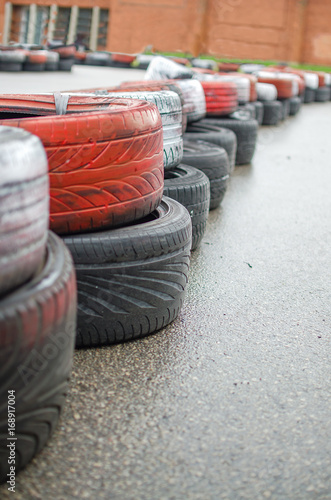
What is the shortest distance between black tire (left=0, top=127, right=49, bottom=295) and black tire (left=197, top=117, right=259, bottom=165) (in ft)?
12.1

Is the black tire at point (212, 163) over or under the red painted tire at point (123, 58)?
under

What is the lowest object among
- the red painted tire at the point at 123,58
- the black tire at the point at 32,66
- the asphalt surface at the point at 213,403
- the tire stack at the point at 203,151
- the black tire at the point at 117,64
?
the asphalt surface at the point at 213,403

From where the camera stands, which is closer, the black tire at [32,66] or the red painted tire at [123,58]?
the black tire at [32,66]

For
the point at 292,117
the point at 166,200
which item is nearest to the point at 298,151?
the point at 292,117

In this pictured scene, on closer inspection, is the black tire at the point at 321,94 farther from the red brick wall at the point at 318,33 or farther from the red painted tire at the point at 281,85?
the red brick wall at the point at 318,33

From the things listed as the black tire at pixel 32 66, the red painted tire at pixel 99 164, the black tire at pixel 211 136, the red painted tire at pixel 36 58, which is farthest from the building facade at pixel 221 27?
the red painted tire at pixel 99 164

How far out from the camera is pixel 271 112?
839 centimetres

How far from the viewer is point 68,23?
1004 inches

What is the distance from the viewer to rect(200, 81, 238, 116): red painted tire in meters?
4.48

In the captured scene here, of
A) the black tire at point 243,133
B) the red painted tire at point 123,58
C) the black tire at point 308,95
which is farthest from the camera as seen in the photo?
the red painted tire at point 123,58

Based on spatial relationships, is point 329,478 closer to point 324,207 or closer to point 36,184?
point 36,184

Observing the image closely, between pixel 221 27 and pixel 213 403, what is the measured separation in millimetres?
23513

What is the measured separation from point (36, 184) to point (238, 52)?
939 inches

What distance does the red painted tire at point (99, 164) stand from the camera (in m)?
1.56
